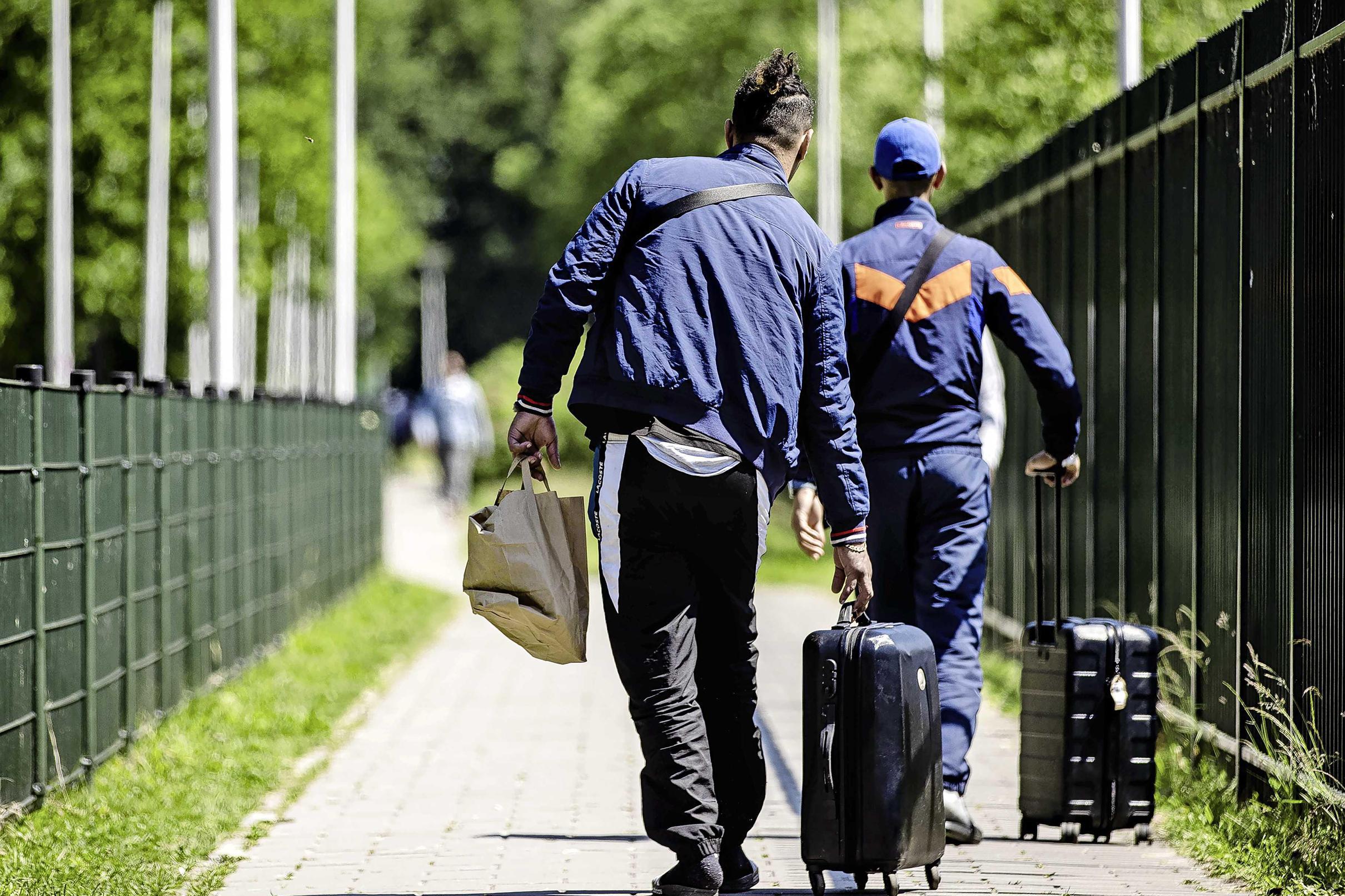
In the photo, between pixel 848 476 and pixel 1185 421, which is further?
pixel 1185 421

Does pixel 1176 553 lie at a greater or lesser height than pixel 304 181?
lesser

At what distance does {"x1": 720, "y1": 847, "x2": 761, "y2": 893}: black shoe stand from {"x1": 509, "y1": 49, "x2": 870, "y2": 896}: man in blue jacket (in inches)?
7.0

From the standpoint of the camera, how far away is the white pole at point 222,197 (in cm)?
1213

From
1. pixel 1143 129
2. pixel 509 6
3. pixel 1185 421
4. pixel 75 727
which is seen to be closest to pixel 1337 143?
pixel 1185 421

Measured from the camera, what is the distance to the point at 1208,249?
265 inches

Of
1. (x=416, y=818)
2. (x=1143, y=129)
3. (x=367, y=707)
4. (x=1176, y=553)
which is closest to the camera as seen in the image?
(x=416, y=818)

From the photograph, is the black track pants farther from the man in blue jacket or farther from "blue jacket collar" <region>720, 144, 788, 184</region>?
"blue jacket collar" <region>720, 144, 788, 184</region>

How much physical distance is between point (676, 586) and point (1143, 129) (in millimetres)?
3643

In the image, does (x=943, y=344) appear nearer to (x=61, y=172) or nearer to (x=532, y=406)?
(x=532, y=406)

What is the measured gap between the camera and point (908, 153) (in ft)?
20.0

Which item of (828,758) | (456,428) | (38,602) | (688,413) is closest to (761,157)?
(688,413)

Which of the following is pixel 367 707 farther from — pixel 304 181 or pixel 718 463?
pixel 304 181

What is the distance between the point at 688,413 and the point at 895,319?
1322mm

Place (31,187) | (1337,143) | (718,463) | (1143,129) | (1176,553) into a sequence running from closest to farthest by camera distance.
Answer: (718,463), (1337,143), (1176,553), (1143,129), (31,187)
